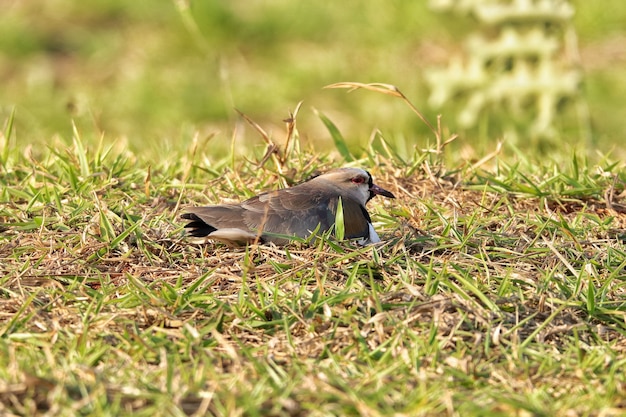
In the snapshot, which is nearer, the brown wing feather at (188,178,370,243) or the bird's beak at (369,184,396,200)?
the brown wing feather at (188,178,370,243)

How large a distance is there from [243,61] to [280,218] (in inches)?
248

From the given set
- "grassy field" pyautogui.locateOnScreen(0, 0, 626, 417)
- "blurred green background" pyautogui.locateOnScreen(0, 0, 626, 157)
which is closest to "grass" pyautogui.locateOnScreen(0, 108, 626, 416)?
"grassy field" pyautogui.locateOnScreen(0, 0, 626, 417)

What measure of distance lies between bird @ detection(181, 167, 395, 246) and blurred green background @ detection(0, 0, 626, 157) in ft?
14.0

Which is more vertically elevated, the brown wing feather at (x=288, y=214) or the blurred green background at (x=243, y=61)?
the brown wing feather at (x=288, y=214)

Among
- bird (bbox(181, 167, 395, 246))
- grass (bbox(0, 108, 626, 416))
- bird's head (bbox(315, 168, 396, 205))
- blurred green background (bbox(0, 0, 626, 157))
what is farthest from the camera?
blurred green background (bbox(0, 0, 626, 157))

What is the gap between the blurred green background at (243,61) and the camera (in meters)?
9.19

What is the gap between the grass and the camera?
3131 mm

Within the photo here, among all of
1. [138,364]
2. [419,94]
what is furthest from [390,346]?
[419,94]

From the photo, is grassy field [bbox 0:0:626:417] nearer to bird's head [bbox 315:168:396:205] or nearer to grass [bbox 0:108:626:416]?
grass [bbox 0:108:626:416]

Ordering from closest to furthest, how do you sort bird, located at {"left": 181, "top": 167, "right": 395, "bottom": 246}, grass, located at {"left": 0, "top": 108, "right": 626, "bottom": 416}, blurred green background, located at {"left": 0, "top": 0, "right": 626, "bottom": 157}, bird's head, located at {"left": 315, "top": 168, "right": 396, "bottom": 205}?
grass, located at {"left": 0, "top": 108, "right": 626, "bottom": 416} → bird, located at {"left": 181, "top": 167, "right": 395, "bottom": 246} → bird's head, located at {"left": 315, "top": 168, "right": 396, "bottom": 205} → blurred green background, located at {"left": 0, "top": 0, "right": 626, "bottom": 157}

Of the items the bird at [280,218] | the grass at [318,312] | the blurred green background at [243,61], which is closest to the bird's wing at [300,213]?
the bird at [280,218]

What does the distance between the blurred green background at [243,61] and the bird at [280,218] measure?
4267 millimetres

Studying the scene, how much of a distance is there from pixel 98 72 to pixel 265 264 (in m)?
6.71

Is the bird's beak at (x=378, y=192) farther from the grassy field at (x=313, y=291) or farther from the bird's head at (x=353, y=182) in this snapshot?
the grassy field at (x=313, y=291)
